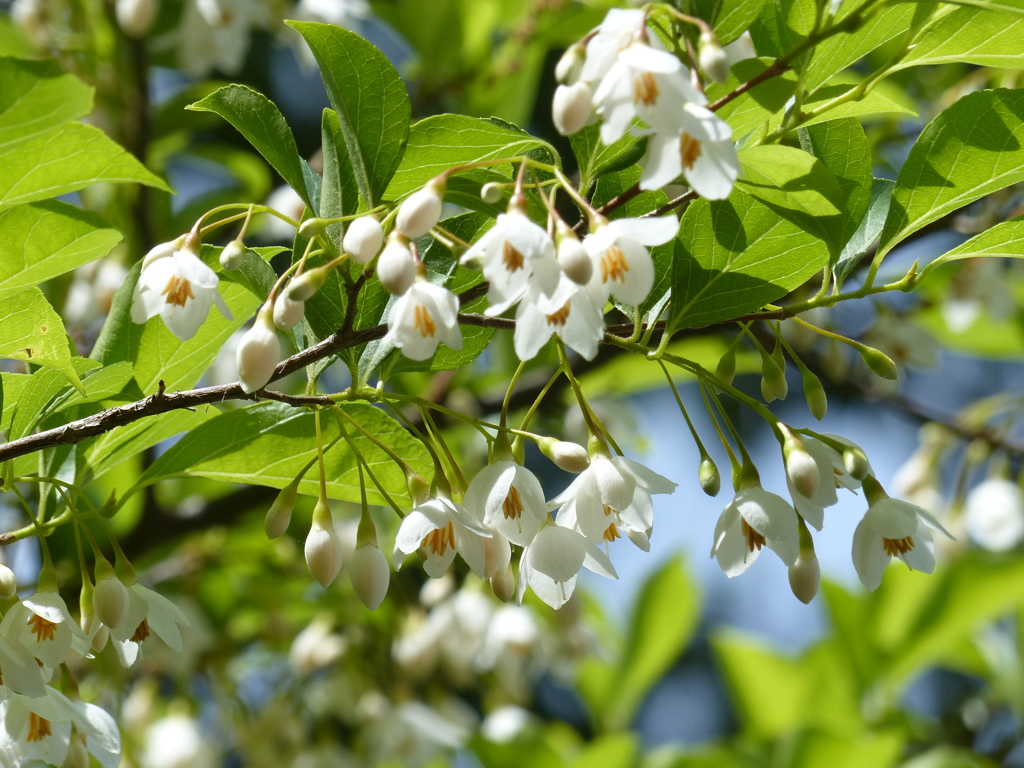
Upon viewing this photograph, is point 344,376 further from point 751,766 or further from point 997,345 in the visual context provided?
point 997,345

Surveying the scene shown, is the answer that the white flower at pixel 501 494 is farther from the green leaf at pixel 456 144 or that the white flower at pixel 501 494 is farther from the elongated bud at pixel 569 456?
the green leaf at pixel 456 144

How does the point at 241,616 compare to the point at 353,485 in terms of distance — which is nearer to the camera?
the point at 353,485

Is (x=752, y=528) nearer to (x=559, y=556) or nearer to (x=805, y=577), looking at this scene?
(x=805, y=577)

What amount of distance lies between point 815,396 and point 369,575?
38 centimetres

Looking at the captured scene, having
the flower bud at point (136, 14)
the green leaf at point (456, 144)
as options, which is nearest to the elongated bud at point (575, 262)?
the green leaf at point (456, 144)

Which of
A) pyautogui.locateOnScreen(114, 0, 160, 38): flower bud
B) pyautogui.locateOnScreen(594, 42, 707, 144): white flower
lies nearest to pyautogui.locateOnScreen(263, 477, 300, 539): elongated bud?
pyautogui.locateOnScreen(594, 42, 707, 144): white flower

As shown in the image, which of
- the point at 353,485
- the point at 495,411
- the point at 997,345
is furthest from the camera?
the point at 997,345

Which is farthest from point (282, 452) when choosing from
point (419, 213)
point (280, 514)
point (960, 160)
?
point (960, 160)

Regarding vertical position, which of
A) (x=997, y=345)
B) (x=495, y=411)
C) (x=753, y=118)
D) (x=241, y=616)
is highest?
(x=753, y=118)

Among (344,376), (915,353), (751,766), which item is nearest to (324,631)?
(344,376)

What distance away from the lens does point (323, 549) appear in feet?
2.40

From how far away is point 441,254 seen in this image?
0.77 metres

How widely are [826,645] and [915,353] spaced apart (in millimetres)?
807

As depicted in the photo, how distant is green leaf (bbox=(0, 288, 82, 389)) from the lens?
0.70 metres
